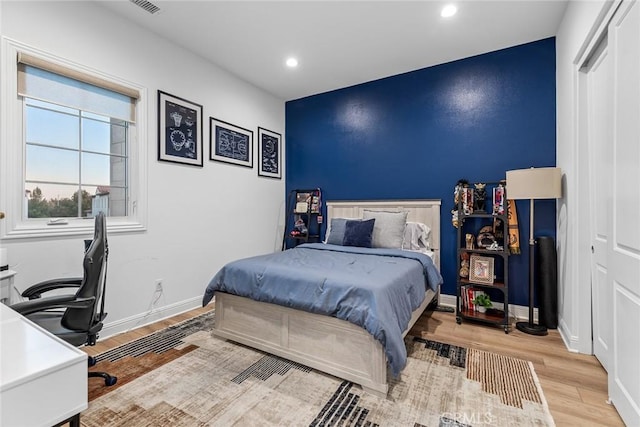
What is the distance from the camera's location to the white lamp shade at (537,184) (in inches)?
101

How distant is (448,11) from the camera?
8.59 ft

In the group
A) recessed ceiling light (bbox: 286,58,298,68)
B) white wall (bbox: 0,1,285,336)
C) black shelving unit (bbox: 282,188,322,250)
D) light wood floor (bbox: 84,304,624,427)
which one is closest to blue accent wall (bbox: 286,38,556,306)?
black shelving unit (bbox: 282,188,322,250)

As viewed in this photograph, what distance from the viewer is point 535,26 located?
9.31 ft

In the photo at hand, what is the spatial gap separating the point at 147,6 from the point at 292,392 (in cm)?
330

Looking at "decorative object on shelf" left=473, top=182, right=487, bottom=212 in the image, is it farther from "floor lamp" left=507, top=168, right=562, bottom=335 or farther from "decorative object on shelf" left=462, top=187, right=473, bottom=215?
"floor lamp" left=507, top=168, right=562, bottom=335

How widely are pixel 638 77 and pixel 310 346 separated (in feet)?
7.76

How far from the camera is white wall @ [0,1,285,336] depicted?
2.26 metres

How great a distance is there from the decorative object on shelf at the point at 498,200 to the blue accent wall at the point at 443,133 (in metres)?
0.26

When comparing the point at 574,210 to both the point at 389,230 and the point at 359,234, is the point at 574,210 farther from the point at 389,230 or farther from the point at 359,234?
the point at 359,234

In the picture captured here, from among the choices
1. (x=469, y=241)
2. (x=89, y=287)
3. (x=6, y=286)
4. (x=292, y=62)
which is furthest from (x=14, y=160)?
(x=469, y=241)

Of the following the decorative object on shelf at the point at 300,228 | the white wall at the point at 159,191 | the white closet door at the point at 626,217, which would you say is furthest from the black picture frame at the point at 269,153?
the white closet door at the point at 626,217

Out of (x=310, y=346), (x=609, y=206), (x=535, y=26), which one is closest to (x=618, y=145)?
(x=609, y=206)

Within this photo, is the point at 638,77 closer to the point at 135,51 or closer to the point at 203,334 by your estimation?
the point at 203,334

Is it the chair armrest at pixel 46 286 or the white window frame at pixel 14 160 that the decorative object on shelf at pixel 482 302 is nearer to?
the chair armrest at pixel 46 286
